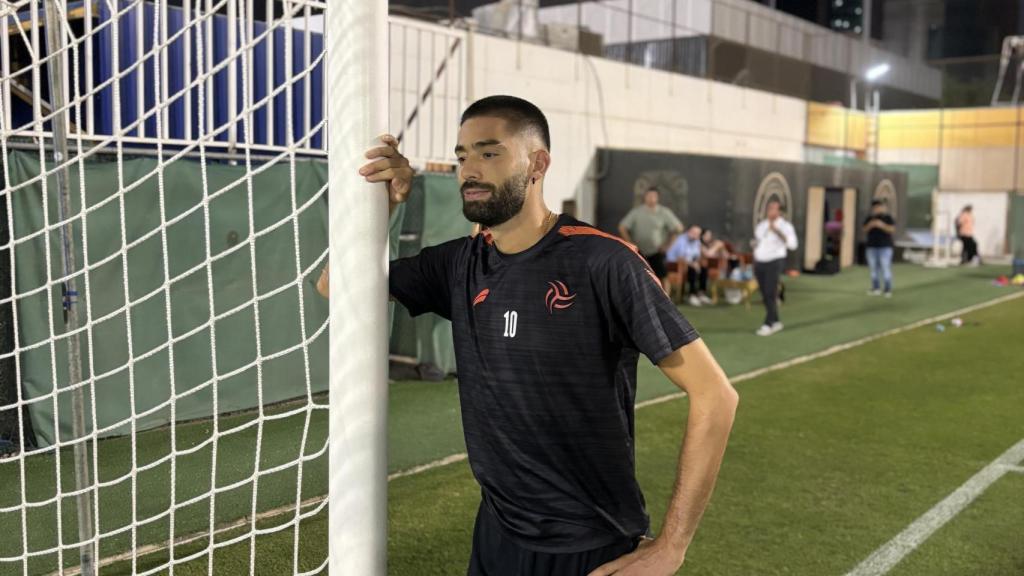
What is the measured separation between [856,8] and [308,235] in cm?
3876

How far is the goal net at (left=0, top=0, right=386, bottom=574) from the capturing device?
182 inches

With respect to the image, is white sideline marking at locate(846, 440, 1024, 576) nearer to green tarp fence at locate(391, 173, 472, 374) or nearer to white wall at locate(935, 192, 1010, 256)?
green tarp fence at locate(391, 173, 472, 374)

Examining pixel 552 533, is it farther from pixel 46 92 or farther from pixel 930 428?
pixel 46 92

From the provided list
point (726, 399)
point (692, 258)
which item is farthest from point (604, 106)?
point (726, 399)

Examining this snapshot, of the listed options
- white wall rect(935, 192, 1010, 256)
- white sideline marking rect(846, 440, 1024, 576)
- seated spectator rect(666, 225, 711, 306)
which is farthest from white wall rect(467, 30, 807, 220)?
white sideline marking rect(846, 440, 1024, 576)

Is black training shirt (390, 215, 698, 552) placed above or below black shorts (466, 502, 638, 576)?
above

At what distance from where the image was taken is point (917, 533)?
5.04 m

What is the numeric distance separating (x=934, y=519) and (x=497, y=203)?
410 cm

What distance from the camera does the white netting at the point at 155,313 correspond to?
15.3 ft

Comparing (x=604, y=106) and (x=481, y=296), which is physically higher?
(x=604, y=106)

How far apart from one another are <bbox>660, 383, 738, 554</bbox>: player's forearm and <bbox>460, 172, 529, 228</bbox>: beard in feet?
2.14

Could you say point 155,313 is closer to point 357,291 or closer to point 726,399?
point 357,291

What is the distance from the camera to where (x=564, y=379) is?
2277 millimetres

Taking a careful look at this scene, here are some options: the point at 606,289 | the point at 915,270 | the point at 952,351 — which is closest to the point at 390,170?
the point at 606,289
